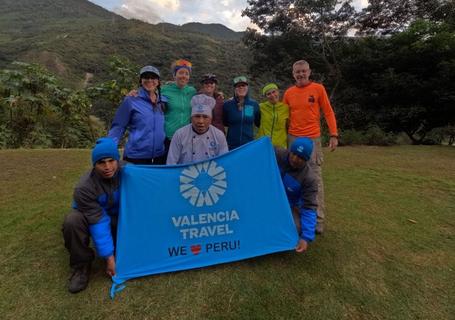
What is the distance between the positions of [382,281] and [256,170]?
151 cm

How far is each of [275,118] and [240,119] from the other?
427 mm

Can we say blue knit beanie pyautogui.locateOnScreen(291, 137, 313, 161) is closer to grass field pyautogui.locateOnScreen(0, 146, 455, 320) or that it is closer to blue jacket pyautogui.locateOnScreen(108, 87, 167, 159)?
grass field pyautogui.locateOnScreen(0, 146, 455, 320)

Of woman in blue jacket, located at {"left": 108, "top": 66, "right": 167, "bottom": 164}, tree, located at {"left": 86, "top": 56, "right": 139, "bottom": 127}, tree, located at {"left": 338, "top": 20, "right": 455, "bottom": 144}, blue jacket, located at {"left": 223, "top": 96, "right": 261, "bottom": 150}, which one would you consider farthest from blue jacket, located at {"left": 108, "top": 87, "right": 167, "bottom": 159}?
tree, located at {"left": 338, "top": 20, "right": 455, "bottom": 144}

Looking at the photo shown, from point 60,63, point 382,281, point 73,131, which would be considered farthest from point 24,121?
point 60,63

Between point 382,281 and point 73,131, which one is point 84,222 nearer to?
point 382,281

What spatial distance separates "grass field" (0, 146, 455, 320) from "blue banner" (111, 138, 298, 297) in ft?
0.45

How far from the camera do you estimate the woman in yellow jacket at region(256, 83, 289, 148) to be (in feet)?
12.5

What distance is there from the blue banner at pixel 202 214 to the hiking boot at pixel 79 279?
24cm

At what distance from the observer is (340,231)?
12.9ft

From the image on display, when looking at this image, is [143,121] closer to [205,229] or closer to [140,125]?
[140,125]

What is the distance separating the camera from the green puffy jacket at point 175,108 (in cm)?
350

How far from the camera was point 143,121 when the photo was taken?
324 cm

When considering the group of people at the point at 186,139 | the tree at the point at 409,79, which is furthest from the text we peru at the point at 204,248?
the tree at the point at 409,79

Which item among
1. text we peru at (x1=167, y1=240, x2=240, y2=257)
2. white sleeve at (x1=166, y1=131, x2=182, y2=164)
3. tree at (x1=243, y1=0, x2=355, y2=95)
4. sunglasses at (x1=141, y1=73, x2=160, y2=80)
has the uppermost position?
tree at (x1=243, y1=0, x2=355, y2=95)
